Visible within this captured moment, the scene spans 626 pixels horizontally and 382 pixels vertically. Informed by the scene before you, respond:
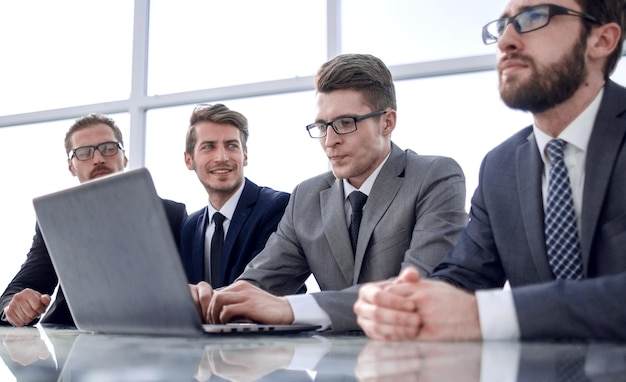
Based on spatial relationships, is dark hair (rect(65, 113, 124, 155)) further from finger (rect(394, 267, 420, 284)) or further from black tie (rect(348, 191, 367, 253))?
finger (rect(394, 267, 420, 284))

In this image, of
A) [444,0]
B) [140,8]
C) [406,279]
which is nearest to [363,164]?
[406,279]

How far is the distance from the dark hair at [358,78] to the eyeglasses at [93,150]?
1455 mm

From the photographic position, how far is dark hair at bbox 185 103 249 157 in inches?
128

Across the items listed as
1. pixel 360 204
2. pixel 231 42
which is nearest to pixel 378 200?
pixel 360 204

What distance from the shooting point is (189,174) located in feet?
14.9

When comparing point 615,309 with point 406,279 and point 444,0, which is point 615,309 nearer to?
point 406,279

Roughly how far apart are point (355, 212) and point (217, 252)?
84 centimetres

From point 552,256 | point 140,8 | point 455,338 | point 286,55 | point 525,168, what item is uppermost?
point 140,8

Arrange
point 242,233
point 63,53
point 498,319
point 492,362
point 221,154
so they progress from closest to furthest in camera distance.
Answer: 1. point 492,362
2. point 498,319
3. point 242,233
4. point 221,154
5. point 63,53

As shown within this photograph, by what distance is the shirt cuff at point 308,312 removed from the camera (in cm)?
149

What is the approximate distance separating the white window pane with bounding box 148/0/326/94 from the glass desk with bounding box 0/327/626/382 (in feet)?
10.7

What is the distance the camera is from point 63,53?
5039mm

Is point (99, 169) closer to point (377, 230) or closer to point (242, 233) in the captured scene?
point (242, 233)

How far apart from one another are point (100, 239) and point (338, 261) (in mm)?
1100
